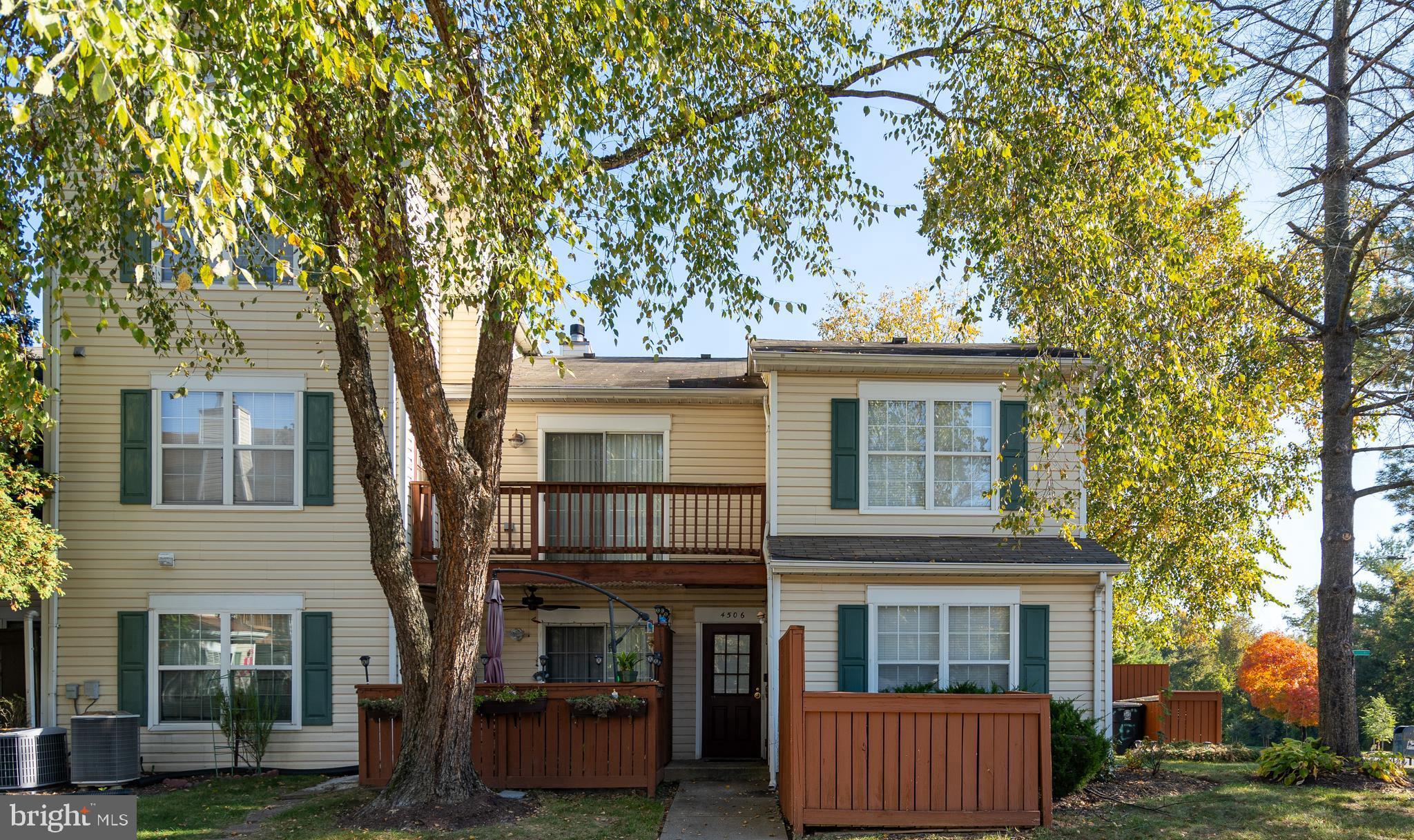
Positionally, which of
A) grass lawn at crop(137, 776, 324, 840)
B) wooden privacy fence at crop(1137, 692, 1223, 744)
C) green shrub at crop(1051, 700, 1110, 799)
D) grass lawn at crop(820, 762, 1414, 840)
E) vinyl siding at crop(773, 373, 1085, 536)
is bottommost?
wooden privacy fence at crop(1137, 692, 1223, 744)

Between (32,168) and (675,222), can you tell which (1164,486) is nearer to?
(675,222)

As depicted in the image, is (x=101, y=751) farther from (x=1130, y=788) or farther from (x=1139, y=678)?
(x=1139, y=678)

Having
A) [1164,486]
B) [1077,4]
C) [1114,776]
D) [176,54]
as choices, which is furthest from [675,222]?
[1164,486]

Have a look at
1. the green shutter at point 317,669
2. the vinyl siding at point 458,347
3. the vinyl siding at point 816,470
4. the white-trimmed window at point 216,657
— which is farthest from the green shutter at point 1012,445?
the white-trimmed window at point 216,657

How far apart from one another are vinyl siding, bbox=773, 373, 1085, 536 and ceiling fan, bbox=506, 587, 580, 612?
358 centimetres

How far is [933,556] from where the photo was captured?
12273 mm

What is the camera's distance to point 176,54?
19.6 feet

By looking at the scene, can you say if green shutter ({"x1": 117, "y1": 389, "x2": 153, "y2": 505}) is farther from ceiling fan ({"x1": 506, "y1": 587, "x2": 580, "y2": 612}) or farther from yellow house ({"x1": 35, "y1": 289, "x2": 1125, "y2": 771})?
ceiling fan ({"x1": 506, "y1": 587, "x2": 580, "y2": 612})

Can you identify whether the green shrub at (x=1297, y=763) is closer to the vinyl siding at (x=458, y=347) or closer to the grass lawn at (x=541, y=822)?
the grass lawn at (x=541, y=822)

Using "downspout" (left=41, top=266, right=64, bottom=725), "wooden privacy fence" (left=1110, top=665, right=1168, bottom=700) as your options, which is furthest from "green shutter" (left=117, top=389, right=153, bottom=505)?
→ "wooden privacy fence" (left=1110, top=665, right=1168, bottom=700)

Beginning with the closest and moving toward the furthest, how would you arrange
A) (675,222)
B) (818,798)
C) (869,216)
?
(818,798) → (675,222) → (869,216)

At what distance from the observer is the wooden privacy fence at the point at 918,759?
31.6 ft

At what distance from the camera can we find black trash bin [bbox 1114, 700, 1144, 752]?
15.6 metres

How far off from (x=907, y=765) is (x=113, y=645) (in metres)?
9.38
